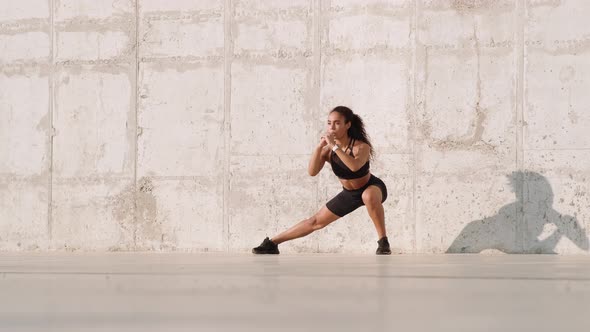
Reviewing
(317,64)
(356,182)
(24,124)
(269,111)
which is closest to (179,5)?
(269,111)

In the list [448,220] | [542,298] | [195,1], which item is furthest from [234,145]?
[542,298]

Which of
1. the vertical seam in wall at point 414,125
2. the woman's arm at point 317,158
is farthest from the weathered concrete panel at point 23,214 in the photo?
the vertical seam in wall at point 414,125

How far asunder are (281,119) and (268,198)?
0.64m

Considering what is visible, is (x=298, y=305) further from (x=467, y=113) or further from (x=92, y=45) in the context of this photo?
(x=92, y=45)

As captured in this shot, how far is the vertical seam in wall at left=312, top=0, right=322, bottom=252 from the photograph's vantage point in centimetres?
792

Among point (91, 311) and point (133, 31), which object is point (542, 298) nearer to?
point (91, 311)

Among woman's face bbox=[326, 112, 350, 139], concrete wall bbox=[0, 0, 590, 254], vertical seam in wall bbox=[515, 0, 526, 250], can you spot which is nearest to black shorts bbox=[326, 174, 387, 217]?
woman's face bbox=[326, 112, 350, 139]

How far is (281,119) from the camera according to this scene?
26.2 feet

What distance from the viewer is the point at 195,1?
8297 millimetres

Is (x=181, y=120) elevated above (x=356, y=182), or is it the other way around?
(x=181, y=120)

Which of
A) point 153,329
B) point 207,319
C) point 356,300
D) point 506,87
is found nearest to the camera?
point 153,329

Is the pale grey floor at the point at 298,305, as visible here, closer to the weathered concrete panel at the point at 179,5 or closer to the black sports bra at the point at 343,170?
the black sports bra at the point at 343,170

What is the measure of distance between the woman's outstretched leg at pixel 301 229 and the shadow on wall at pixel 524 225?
41.8 inches

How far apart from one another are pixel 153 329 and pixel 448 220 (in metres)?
6.25
